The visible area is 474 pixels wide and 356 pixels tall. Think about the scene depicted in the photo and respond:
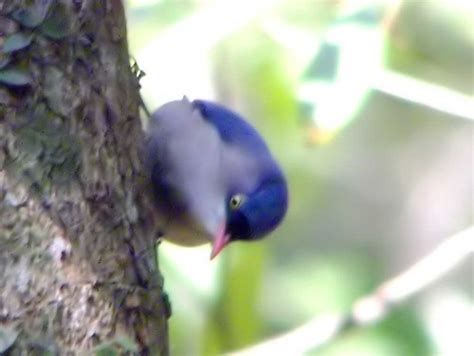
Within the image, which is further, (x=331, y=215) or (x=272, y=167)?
(x=331, y=215)

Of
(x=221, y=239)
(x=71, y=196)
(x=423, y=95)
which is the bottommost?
(x=423, y=95)

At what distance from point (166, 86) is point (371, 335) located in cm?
144

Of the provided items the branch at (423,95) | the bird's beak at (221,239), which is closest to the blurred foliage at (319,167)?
the branch at (423,95)

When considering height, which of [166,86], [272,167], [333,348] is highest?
[272,167]

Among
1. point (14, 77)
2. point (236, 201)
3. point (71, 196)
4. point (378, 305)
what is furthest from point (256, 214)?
point (378, 305)

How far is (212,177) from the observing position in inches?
110

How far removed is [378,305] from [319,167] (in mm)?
2493

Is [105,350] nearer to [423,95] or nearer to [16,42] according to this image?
[16,42]

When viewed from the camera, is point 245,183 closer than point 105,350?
No

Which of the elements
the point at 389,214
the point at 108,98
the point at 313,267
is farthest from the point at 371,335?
the point at 108,98

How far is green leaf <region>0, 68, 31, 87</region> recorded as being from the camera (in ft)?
6.79

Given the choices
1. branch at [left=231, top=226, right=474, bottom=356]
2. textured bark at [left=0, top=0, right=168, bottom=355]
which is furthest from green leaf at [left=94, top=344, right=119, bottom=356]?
branch at [left=231, top=226, right=474, bottom=356]

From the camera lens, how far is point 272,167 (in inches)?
108

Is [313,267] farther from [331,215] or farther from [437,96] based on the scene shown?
[437,96]
